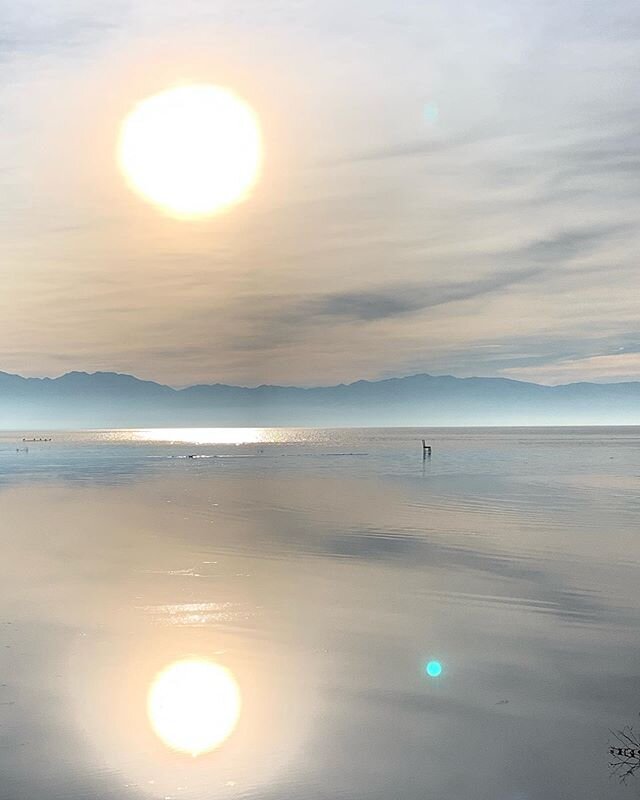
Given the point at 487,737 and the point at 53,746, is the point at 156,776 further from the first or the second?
the point at 487,737

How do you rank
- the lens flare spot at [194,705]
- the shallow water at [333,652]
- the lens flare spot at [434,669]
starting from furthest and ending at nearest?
the lens flare spot at [434,669] → the lens flare spot at [194,705] → the shallow water at [333,652]

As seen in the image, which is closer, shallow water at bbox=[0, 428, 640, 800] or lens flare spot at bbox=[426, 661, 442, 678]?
shallow water at bbox=[0, 428, 640, 800]

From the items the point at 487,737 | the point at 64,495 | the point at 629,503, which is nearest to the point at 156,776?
the point at 487,737

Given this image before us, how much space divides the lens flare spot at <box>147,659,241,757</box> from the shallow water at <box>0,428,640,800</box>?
0.22 m

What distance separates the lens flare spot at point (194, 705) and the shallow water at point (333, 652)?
22 centimetres

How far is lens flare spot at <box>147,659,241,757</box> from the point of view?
11586 millimetres

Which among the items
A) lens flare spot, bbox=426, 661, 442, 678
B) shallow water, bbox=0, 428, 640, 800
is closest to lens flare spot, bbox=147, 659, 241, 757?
shallow water, bbox=0, 428, 640, 800

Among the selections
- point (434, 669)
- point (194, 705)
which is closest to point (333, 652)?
point (434, 669)

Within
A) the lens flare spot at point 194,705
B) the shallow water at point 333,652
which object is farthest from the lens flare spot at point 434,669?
the lens flare spot at point 194,705

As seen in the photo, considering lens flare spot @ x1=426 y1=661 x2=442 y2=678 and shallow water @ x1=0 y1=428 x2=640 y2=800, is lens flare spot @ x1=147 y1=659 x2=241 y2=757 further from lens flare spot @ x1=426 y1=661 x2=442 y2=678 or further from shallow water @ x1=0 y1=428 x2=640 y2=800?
lens flare spot @ x1=426 y1=661 x2=442 y2=678

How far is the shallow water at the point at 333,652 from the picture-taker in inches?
415

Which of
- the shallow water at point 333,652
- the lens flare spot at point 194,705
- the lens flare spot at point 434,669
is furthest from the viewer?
the lens flare spot at point 434,669

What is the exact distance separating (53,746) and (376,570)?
13.8m

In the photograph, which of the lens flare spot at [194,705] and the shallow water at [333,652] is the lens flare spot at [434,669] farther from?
the lens flare spot at [194,705]
